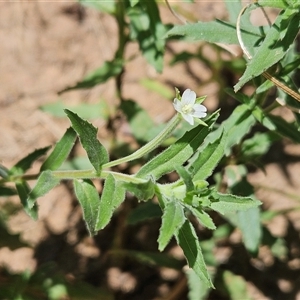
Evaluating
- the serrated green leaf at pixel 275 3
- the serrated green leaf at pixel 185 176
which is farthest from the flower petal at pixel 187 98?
the serrated green leaf at pixel 275 3

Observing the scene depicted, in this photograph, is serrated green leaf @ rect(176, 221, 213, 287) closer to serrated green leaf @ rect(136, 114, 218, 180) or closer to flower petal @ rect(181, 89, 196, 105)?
serrated green leaf @ rect(136, 114, 218, 180)

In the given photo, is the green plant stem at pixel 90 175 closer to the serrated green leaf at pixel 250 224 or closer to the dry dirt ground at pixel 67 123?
the serrated green leaf at pixel 250 224

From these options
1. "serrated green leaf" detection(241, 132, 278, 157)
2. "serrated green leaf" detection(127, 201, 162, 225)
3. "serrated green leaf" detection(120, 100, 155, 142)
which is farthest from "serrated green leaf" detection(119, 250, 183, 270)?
"serrated green leaf" detection(241, 132, 278, 157)

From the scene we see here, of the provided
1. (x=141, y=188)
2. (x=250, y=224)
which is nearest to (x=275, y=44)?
(x=141, y=188)

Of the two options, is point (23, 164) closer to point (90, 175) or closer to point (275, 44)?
point (90, 175)

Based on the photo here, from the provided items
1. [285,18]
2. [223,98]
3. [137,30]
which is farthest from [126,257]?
[285,18]
